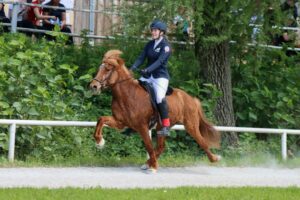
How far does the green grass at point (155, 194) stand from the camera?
10289mm

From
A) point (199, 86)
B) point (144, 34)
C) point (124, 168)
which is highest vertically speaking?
point (144, 34)

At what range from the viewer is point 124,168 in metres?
13.9

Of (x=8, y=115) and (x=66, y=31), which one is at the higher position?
(x=66, y=31)

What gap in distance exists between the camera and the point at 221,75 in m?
17.4

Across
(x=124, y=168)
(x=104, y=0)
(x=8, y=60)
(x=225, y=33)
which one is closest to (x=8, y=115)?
(x=8, y=60)

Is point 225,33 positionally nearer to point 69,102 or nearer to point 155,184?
point 69,102

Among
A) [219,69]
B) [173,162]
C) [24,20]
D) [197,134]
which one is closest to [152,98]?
[197,134]

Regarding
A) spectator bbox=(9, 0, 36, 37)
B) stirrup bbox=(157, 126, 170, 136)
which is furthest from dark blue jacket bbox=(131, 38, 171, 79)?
spectator bbox=(9, 0, 36, 37)

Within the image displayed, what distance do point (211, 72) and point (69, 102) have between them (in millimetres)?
3461

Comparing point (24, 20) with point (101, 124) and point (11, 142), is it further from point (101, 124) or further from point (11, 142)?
point (101, 124)

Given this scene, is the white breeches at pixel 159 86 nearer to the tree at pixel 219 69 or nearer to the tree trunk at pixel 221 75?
the tree at pixel 219 69

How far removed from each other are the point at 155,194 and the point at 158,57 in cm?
316

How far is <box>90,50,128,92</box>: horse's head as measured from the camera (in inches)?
512

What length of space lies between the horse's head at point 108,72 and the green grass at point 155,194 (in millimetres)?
2453
